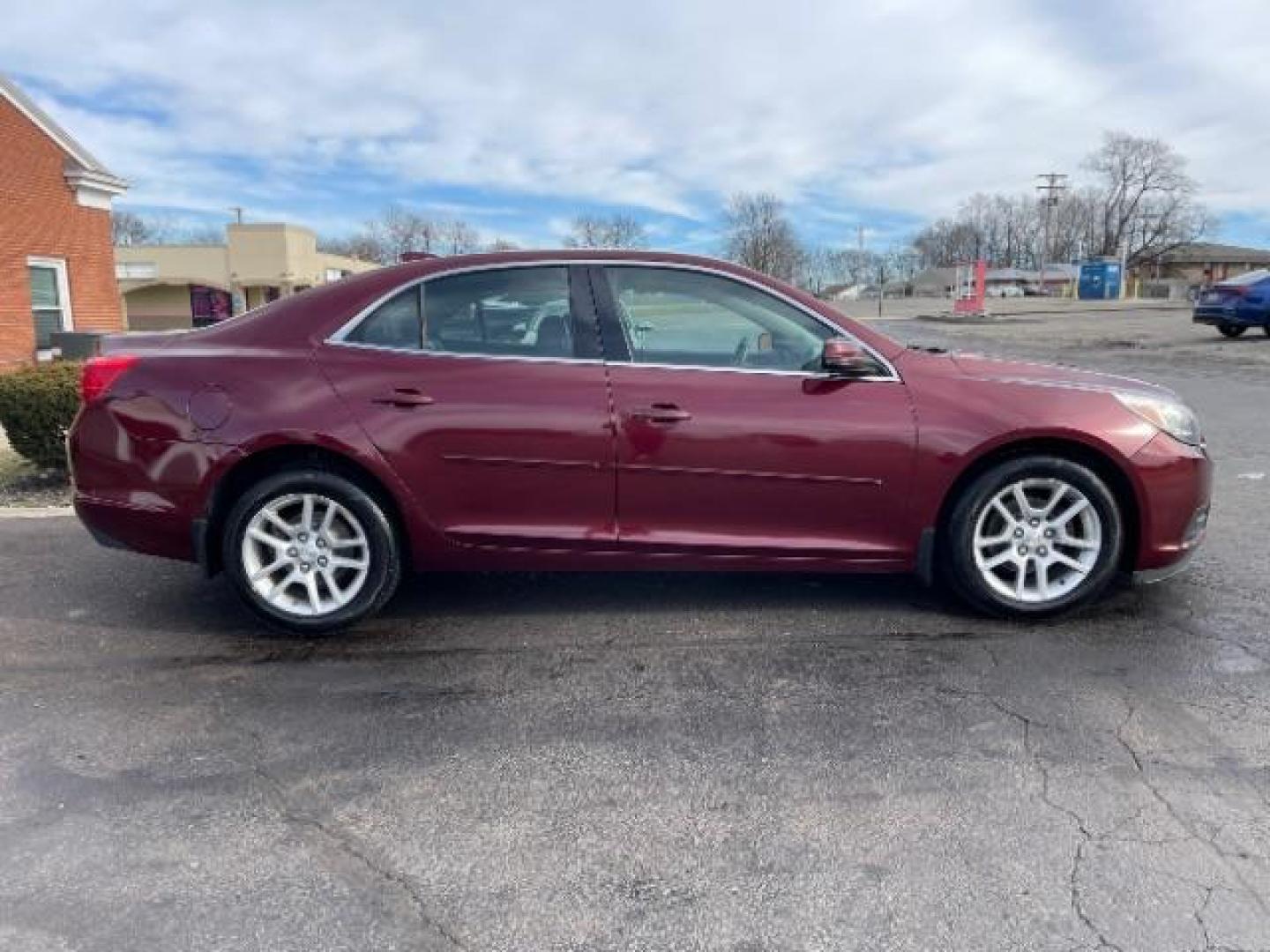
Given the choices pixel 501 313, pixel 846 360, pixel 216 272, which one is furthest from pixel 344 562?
pixel 216 272

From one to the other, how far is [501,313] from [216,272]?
171 ft

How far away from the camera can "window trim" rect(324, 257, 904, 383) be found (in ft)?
12.9

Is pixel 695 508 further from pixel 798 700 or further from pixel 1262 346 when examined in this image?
pixel 1262 346

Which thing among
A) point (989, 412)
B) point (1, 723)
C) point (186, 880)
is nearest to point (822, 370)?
point (989, 412)

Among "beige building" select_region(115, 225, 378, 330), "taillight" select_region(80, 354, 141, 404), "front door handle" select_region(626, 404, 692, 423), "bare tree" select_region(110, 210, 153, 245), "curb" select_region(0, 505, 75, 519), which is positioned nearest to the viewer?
"front door handle" select_region(626, 404, 692, 423)

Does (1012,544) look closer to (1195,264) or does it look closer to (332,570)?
(332,570)

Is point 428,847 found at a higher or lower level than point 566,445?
lower

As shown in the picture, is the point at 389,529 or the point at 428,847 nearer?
the point at 428,847

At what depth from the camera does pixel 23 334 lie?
51.9 feet

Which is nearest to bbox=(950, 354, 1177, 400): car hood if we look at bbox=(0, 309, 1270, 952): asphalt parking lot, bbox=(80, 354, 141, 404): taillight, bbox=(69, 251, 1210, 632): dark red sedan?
bbox=(69, 251, 1210, 632): dark red sedan

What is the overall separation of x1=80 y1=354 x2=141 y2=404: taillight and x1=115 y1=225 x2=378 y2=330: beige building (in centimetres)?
4598

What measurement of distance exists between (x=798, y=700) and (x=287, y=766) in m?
1.76

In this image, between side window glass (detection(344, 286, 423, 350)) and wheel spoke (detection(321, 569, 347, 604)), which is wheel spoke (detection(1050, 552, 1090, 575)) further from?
wheel spoke (detection(321, 569, 347, 604))

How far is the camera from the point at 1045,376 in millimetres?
4094
